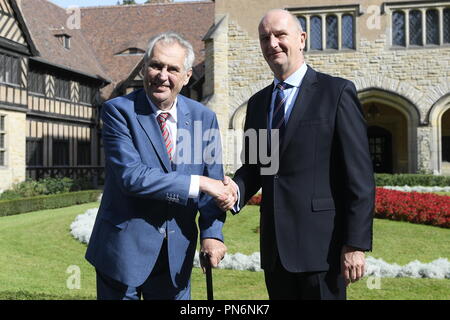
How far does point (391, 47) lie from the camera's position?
18922 mm

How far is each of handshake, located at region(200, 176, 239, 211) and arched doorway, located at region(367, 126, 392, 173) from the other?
71.2 ft

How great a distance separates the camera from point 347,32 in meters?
19.4

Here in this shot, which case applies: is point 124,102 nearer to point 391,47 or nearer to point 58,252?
point 58,252

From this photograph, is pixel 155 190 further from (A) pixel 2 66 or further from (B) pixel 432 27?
(B) pixel 432 27

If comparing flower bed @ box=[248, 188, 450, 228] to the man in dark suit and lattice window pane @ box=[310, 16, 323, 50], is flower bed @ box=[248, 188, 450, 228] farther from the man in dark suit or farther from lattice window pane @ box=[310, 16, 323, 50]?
lattice window pane @ box=[310, 16, 323, 50]

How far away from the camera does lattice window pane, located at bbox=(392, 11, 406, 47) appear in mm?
19000

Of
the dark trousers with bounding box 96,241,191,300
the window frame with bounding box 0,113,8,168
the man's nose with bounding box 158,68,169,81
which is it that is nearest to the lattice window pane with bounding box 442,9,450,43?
the window frame with bounding box 0,113,8,168

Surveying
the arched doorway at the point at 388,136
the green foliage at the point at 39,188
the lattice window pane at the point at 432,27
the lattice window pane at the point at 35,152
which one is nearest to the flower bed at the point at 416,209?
the lattice window pane at the point at 432,27

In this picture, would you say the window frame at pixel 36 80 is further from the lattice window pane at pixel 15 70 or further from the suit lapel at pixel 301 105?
the suit lapel at pixel 301 105

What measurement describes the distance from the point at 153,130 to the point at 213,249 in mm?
749

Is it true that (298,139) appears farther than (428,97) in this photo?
No

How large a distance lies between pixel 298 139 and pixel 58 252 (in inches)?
267

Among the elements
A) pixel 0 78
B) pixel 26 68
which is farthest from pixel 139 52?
pixel 0 78

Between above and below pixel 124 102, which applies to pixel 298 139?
below
